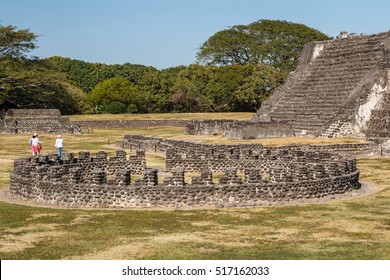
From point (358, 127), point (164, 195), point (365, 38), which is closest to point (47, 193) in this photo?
point (164, 195)

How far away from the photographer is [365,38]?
183ft

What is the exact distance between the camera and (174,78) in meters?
96.2

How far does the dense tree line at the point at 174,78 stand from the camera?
80.9m

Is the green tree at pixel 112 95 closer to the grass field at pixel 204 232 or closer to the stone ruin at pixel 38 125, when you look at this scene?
the stone ruin at pixel 38 125

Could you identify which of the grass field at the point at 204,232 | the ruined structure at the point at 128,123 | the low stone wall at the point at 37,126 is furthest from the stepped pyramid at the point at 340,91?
the grass field at the point at 204,232

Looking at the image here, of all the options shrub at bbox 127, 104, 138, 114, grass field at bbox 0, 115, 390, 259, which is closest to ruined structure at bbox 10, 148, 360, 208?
grass field at bbox 0, 115, 390, 259

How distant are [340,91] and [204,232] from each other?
115 ft

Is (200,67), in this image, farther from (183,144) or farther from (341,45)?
(183,144)

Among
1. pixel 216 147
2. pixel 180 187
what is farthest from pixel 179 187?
pixel 216 147

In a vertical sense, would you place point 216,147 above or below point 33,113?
below

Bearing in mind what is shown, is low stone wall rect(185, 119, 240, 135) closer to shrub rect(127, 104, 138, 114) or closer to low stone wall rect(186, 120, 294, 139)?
low stone wall rect(186, 120, 294, 139)

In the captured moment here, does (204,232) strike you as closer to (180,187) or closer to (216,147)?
(180,187)

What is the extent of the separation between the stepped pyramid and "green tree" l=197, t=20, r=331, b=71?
43030 millimetres

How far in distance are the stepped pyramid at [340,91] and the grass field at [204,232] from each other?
73.2 feet
